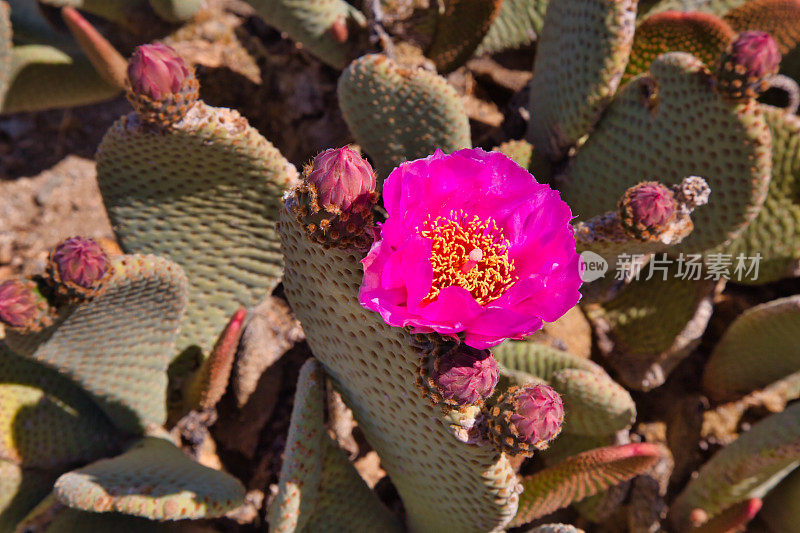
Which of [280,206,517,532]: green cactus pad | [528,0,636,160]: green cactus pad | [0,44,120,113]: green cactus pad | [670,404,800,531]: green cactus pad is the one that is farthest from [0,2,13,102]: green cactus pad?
[670,404,800,531]: green cactus pad

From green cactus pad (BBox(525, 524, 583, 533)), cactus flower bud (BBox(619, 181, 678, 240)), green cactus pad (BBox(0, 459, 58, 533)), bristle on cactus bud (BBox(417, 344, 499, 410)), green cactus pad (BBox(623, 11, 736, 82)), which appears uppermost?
green cactus pad (BBox(623, 11, 736, 82))

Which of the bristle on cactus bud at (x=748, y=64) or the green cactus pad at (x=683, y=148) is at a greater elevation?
the bristle on cactus bud at (x=748, y=64)

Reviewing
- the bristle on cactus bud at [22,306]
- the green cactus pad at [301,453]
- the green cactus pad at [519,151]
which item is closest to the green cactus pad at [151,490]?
the green cactus pad at [301,453]

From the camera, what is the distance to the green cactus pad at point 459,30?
2.25 metres

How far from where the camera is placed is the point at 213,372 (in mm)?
1710

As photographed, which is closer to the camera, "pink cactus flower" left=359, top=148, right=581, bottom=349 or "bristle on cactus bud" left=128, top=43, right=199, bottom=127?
"pink cactus flower" left=359, top=148, right=581, bottom=349

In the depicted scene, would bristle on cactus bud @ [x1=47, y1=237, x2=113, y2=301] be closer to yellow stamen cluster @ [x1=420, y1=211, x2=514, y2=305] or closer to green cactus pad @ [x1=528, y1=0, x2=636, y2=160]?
yellow stamen cluster @ [x1=420, y1=211, x2=514, y2=305]

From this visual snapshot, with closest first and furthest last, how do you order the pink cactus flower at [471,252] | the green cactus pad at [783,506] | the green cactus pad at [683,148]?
the pink cactus flower at [471,252], the green cactus pad at [683,148], the green cactus pad at [783,506]

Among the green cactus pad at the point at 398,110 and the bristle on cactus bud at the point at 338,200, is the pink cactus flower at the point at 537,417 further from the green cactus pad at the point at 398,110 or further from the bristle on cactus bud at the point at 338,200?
the green cactus pad at the point at 398,110

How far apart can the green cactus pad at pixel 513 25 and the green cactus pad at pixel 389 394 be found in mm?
1551

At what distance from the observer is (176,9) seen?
7.66 ft

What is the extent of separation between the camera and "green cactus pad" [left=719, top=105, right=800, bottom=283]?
2023 mm

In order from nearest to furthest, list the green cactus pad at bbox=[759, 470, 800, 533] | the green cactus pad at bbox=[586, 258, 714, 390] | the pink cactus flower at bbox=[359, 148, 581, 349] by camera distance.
→ the pink cactus flower at bbox=[359, 148, 581, 349], the green cactus pad at bbox=[759, 470, 800, 533], the green cactus pad at bbox=[586, 258, 714, 390]

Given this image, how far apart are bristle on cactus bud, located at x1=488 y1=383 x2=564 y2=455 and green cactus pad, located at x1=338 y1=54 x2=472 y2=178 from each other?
85 cm
